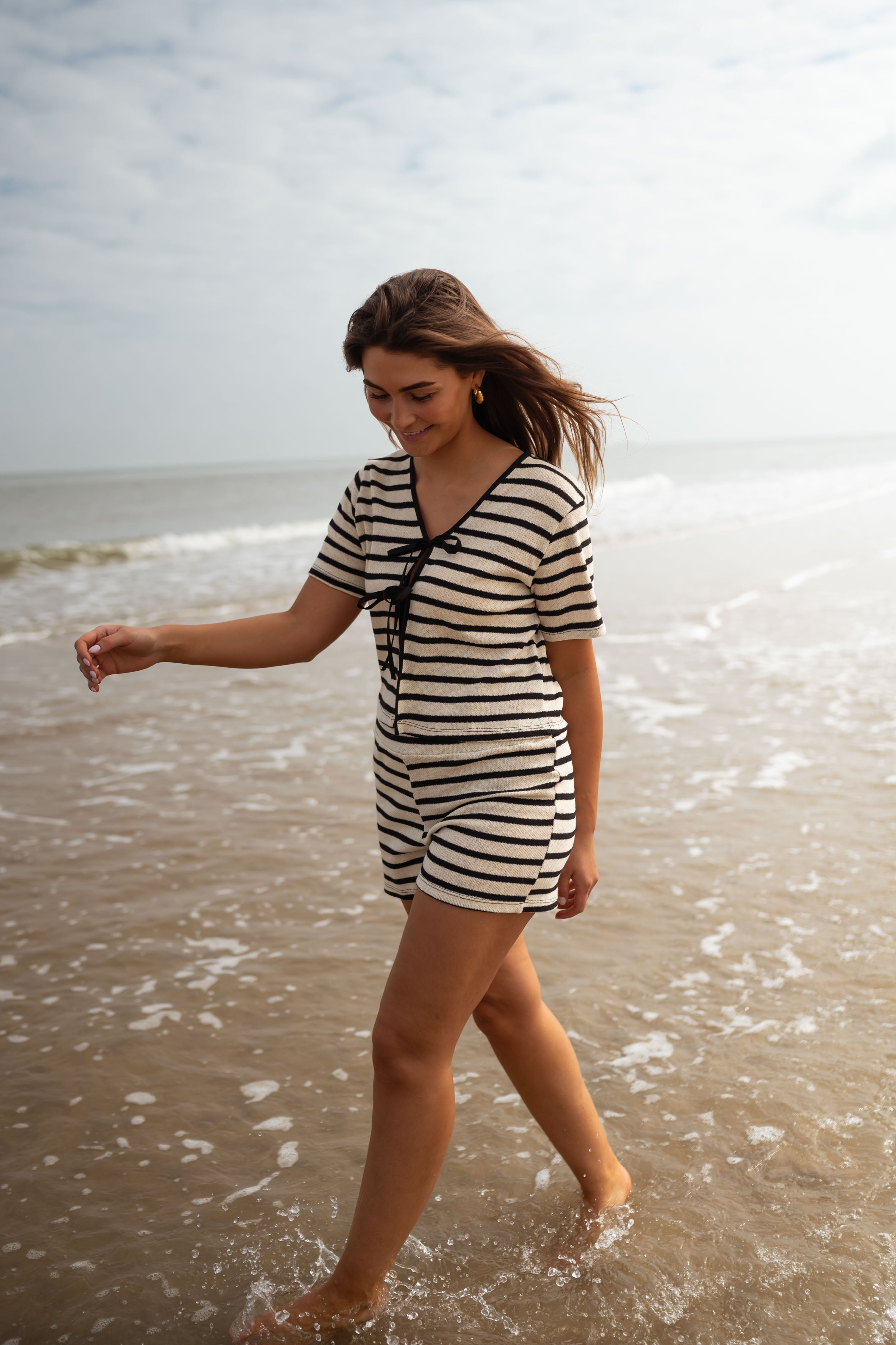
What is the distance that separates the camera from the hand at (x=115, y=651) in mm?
2262

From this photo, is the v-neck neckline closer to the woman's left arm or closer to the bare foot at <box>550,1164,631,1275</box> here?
the woman's left arm

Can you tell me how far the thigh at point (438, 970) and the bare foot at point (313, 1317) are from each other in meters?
0.63

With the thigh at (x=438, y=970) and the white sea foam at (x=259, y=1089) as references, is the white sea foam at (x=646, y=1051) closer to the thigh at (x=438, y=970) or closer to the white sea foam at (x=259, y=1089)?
the white sea foam at (x=259, y=1089)

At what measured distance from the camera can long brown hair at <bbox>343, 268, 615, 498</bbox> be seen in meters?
2.14

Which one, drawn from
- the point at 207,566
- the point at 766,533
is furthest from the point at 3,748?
the point at 766,533

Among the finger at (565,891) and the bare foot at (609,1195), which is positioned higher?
the finger at (565,891)

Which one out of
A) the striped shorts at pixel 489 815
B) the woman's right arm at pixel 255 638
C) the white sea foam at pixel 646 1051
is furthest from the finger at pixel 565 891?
the white sea foam at pixel 646 1051

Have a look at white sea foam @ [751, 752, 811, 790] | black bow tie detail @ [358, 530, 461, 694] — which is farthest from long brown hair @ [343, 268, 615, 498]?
white sea foam @ [751, 752, 811, 790]

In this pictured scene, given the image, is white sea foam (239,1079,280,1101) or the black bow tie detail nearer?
the black bow tie detail

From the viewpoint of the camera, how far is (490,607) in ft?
6.96

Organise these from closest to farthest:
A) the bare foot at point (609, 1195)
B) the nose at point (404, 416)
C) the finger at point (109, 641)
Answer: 1. the nose at point (404, 416)
2. the finger at point (109, 641)
3. the bare foot at point (609, 1195)

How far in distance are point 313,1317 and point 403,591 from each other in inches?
60.7

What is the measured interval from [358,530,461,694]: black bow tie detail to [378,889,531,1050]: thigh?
428 mm

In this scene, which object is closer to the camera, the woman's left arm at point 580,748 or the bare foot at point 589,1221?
the woman's left arm at point 580,748
